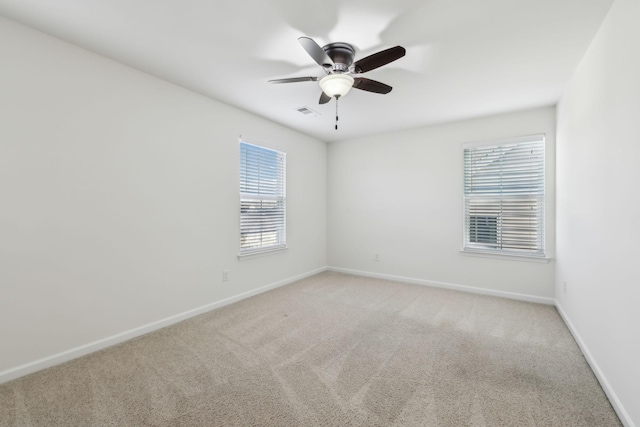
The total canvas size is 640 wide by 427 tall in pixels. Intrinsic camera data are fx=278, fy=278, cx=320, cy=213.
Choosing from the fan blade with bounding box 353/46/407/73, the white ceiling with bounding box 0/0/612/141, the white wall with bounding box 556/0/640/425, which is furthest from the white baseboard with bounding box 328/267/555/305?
the fan blade with bounding box 353/46/407/73

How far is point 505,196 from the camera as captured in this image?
3.82m

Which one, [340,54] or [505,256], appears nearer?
[340,54]

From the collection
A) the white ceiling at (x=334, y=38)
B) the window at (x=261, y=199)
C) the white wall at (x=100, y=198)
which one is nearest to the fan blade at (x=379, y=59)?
the white ceiling at (x=334, y=38)

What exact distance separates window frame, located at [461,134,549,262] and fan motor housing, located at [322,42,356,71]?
265cm

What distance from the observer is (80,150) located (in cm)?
232

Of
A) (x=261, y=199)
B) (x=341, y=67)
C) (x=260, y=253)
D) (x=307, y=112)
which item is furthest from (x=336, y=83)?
(x=260, y=253)

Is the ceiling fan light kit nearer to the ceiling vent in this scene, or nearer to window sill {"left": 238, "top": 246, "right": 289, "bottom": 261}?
the ceiling vent

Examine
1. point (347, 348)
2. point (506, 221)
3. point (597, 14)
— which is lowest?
point (347, 348)

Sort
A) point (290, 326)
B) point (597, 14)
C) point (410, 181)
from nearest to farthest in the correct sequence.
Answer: point (597, 14) → point (290, 326) → point (410, 181)

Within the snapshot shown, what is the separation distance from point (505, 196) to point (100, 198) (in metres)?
4.69

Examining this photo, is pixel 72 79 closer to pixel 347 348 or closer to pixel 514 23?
pixel 347 348

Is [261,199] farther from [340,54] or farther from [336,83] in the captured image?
[340,54]

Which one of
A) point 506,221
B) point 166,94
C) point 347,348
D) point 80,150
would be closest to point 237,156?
point 166,94

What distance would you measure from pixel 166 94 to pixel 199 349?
2.55 m
